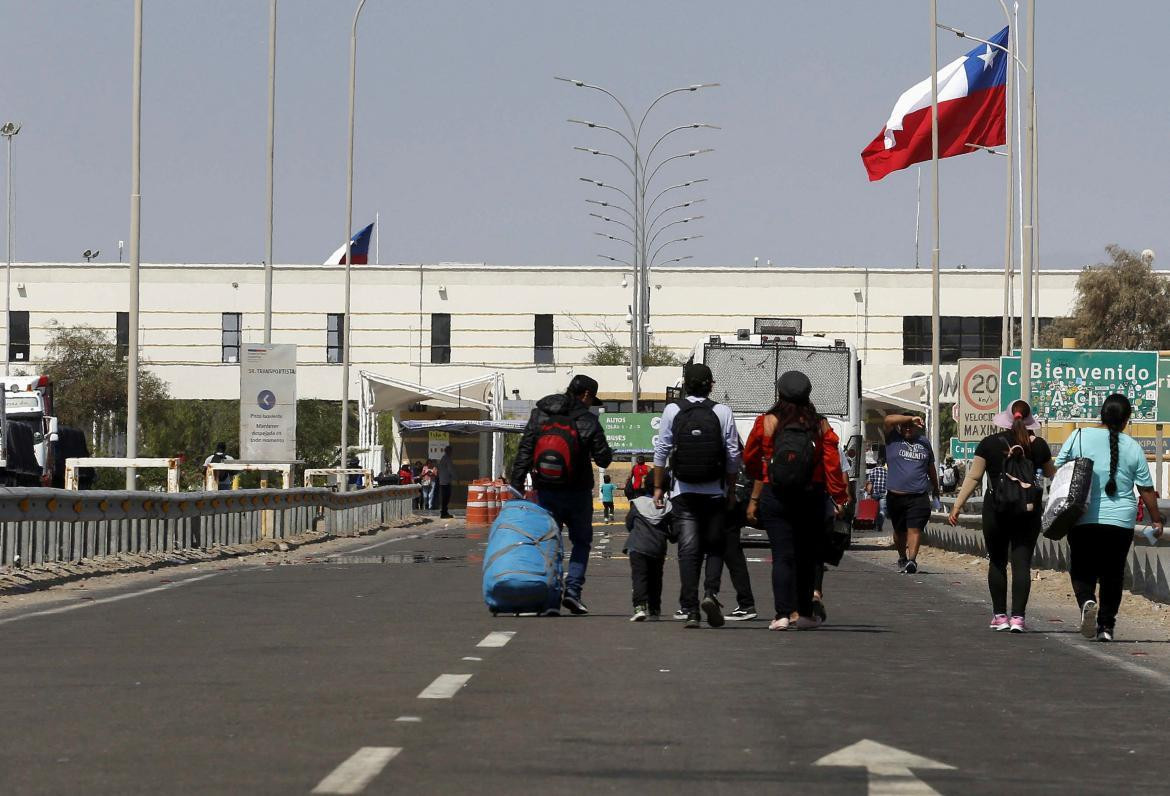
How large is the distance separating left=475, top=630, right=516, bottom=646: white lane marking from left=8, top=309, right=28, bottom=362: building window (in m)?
78.0

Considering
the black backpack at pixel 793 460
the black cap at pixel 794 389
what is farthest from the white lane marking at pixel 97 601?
the black cap at pixel 794 389

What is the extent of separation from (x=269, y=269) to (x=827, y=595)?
2959 centimetres

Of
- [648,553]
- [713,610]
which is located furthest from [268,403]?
[713,610]

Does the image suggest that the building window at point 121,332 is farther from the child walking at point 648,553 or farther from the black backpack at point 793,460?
the black backpack at point 793,460

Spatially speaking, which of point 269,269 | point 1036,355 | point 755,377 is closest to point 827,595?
point 755,377

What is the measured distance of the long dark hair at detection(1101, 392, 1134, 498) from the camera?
15.2m

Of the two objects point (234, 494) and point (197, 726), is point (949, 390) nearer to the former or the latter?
point (234, 494)

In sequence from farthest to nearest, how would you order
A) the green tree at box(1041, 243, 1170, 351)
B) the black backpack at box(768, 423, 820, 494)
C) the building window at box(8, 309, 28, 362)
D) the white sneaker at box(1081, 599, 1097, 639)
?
the building window at box(8, 309, 28, 362) → the green tree at box(1041, 243, 1170, 351) → the black backpack at box(768, 423, 820, 494) → the white sneaker at box(1081, 599, 1097, 639)

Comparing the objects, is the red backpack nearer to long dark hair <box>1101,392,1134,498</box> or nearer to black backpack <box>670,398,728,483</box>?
black backpack <box>670,398,728,483</box>

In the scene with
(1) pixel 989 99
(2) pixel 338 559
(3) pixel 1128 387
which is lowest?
(2) pixel 338 559

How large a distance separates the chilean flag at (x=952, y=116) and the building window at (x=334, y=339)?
42.3 metres

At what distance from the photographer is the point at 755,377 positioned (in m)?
36.5

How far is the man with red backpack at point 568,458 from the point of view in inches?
651

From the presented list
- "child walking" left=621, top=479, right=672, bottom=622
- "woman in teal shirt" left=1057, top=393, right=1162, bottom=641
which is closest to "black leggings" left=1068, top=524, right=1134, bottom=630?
"woman in teal shirt" left=1057, top=393, right=1162, bottom=641
